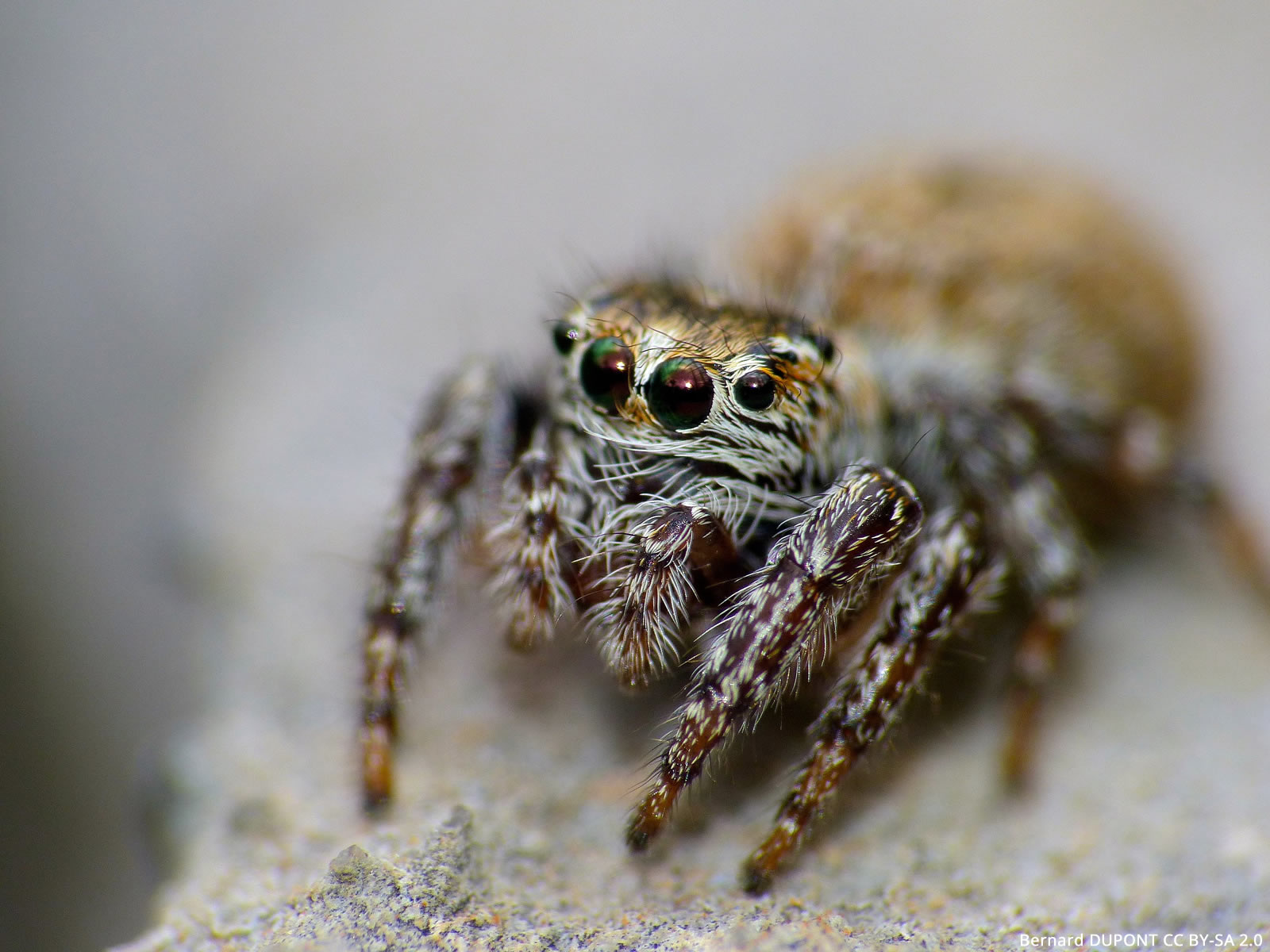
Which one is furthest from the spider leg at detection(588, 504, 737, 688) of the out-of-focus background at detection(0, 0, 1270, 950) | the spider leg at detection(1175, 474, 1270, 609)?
the spider leg at detection(1175, 474, 1270, 609)

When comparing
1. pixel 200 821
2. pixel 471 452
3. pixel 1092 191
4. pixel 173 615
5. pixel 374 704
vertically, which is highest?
pixel 1092 191

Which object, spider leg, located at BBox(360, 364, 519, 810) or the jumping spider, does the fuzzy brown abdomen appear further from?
spider leg, located at BBox(360, 364, 519, 810)

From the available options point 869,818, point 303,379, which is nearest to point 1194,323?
point 869,818

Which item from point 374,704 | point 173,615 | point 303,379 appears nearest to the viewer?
point 374,704

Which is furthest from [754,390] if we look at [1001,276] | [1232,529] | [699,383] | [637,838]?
[1232,529]

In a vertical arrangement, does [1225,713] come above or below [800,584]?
below

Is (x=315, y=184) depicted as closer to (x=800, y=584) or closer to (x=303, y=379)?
(x=303, y=379)

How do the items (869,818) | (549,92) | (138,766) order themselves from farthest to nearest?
(549,92) → (138,766) → (869,818)

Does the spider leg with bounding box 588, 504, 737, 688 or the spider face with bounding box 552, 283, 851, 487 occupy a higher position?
the spider face with bounding box 552, 283, 851, 487
